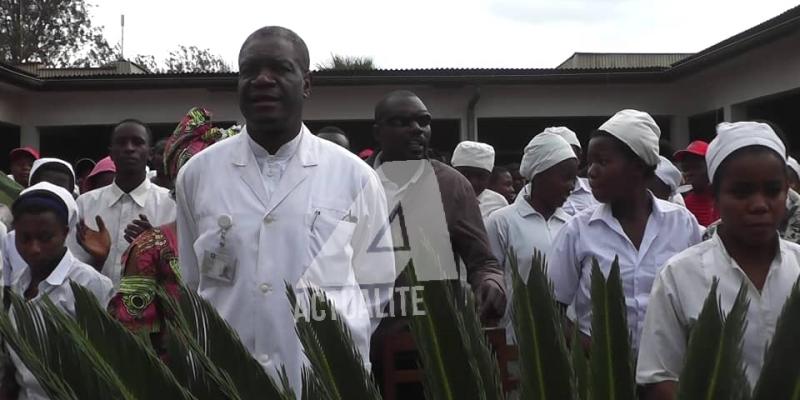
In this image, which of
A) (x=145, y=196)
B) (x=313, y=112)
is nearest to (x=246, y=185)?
(x=145, y=196)

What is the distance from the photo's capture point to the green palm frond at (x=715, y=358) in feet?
4.60

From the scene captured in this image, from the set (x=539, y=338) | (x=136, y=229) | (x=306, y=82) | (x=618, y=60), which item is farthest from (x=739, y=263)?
(x=618, y=60)

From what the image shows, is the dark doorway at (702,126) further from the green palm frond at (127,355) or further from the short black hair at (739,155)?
the green palm frond at (127,355)

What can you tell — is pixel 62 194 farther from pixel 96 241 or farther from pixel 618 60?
pixel 618 60

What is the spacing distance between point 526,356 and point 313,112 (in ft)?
43.1

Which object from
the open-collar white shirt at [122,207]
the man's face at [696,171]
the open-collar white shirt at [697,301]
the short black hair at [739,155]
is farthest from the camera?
the man's face at [696,171]

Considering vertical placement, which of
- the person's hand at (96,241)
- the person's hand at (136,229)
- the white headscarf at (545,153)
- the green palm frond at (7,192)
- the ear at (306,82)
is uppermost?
the ear at (306,82)

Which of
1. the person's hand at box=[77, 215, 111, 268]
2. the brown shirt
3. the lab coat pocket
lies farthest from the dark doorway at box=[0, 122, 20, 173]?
the lab coat pocket

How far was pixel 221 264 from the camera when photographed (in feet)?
7.98

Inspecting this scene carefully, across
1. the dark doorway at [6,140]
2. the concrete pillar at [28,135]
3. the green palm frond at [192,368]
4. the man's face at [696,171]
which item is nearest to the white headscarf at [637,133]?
the green palm frond at [192,368]

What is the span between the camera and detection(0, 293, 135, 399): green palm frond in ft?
4.40

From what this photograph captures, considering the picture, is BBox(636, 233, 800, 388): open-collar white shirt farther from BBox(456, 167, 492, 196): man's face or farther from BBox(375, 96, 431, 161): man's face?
BBox(456, 167, 492, 196): man's face

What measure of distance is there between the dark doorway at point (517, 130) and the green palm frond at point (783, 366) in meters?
13.8

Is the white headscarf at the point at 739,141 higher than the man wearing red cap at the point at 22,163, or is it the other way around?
the man wearing red cap at the point at 22,163
